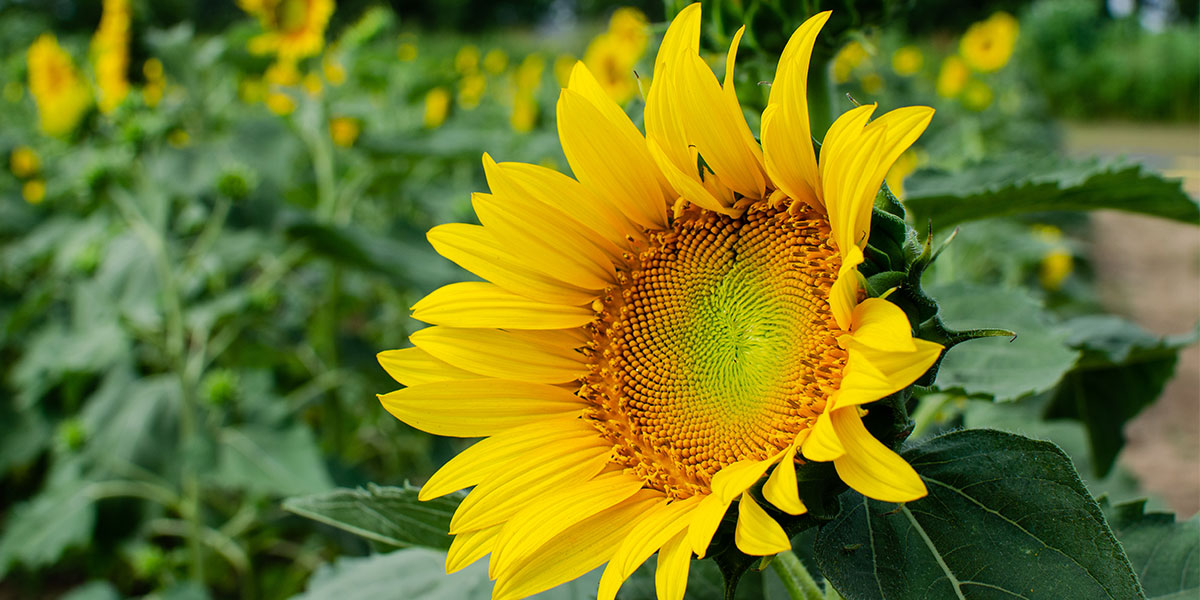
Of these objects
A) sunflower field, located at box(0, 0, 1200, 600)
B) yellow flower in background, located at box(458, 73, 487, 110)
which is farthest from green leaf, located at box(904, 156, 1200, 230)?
yellow flower in background, located at box(458, 73, 487, 110)

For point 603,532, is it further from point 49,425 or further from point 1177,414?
point 1177,414

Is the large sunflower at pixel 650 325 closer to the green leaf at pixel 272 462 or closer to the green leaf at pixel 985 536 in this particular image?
the green leaf at pixel 985 536

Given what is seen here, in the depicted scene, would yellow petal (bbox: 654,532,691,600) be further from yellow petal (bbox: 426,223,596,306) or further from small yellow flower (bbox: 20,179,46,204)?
small yellow flower (bbox: 20,179,46,204)

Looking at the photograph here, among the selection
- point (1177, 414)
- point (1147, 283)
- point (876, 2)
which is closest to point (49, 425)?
point (876, 2)

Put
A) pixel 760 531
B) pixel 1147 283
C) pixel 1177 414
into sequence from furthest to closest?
pixel 1147 283 → pixel 1177 414 → pixel 760 531

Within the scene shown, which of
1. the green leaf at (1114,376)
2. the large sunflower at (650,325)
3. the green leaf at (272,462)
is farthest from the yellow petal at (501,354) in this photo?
the green leaf at (272,462)

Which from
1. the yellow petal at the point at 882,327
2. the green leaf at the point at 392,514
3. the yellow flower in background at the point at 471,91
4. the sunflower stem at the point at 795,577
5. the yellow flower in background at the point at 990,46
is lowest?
the yellow flower in background at the point at 990,46

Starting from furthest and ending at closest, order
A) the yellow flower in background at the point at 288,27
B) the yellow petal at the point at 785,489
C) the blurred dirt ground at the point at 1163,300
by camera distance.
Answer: the blurred dirt ground at the point at 1163,300
the yellow flower in background at the point at 288,27
the yellow petal at the point at 785,489
